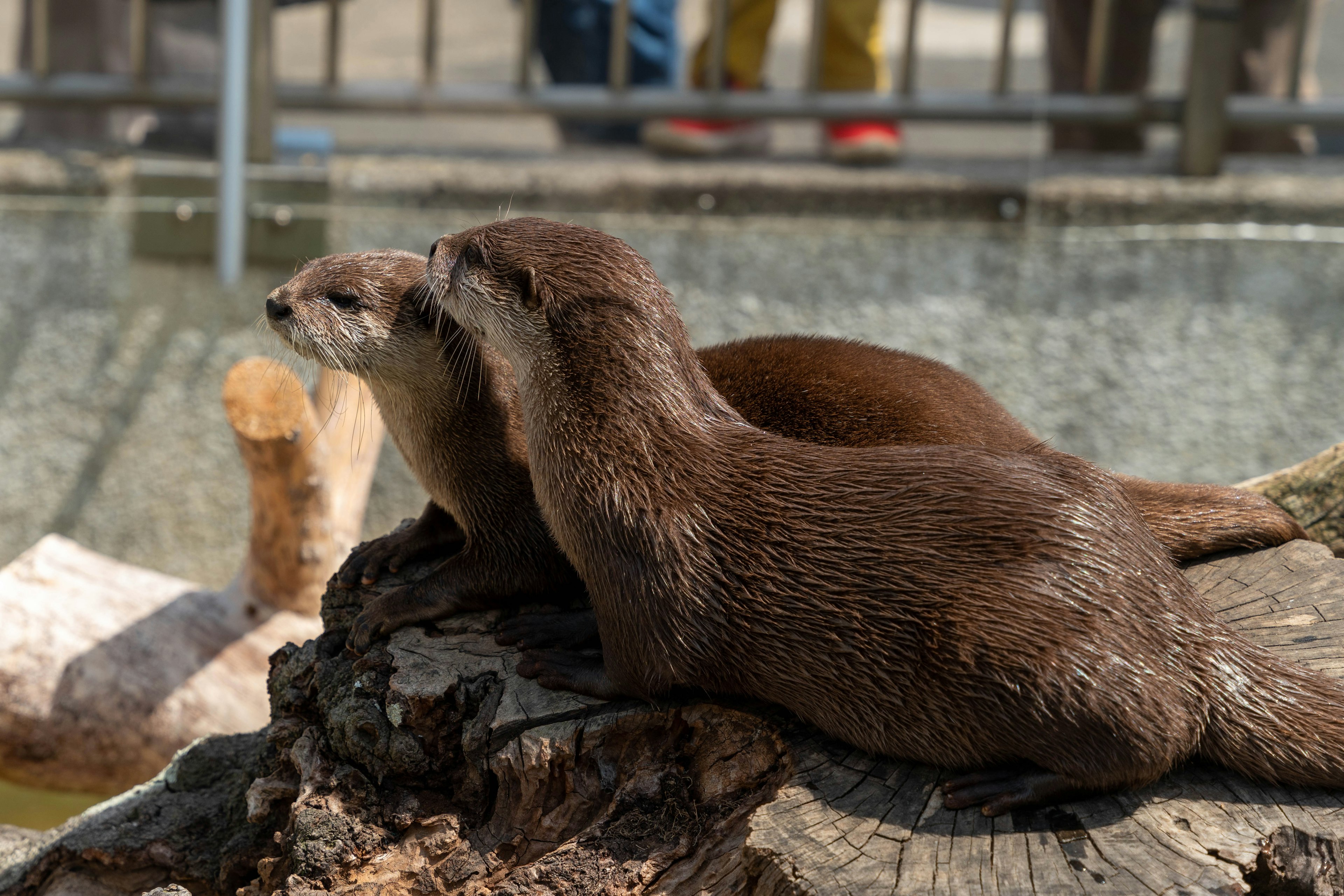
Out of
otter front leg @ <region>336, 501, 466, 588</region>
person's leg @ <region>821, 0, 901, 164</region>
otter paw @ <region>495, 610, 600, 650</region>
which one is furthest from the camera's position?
person's leg @ <region>821, 0, 901, 164</region>

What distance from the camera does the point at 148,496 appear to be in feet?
14.8

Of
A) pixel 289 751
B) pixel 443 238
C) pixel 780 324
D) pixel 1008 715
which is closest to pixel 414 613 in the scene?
pixel 289 751

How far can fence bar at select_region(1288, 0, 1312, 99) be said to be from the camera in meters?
4.29

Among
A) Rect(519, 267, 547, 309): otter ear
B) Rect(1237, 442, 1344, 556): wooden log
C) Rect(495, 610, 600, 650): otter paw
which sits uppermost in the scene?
Rect(519, 267, 547, 309): otter ear

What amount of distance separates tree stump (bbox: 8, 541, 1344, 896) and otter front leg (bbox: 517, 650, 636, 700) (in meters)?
0.02

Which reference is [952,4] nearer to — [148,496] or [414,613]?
[148,496]

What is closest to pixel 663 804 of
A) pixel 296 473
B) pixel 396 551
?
pixel 396 551

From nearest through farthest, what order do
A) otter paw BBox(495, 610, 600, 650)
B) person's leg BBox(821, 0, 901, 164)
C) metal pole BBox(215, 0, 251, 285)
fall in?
1. otter paw BBox(495, 610, 600, 650)
2. metal pole BBox(215, 0, 251, 285)
3. person's leg BBox(821, 0, 901, 164)

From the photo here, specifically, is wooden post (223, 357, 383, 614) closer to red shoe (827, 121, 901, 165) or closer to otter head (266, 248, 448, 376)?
otter head (266, 248, 448, 376)

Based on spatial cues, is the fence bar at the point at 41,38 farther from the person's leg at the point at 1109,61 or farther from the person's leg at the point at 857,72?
the person's leg at the point at 1109,61

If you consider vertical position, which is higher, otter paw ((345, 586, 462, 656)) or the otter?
the otter

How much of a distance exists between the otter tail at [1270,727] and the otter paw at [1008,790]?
0.71ft

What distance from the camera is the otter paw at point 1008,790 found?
157 cm

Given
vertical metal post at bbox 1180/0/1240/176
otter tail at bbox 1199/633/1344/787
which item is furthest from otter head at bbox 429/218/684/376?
vertical metal post at bbox 1180/0/1240/176
